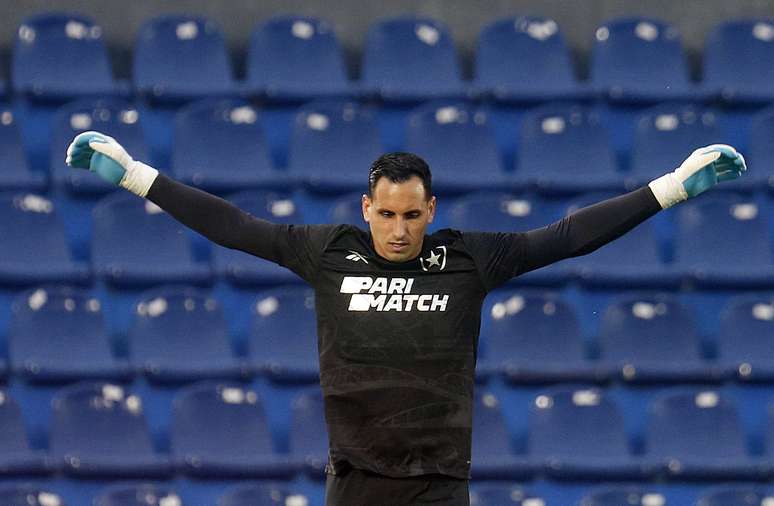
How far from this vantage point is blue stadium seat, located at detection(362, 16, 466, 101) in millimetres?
7570

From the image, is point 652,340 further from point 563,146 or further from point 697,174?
point 697,174

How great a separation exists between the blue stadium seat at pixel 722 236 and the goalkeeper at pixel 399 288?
3187mm

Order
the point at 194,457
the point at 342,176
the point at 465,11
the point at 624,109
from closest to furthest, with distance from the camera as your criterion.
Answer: the point at 194,457
the point at 342,176
the point at 624,109
the point at 465,11

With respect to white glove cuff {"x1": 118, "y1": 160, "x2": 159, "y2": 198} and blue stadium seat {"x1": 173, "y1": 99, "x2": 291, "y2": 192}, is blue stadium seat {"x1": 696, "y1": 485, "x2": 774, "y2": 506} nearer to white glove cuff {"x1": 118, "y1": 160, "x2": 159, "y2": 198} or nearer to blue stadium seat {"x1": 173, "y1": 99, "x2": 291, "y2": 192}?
blue stadium seat {"x1": 173, "y1": 99, "x2": 291, "y2": 192}

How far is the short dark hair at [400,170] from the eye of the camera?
12.6 ft

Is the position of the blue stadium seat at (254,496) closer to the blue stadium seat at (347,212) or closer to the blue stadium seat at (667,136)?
the blue stadium seat at (347,212)

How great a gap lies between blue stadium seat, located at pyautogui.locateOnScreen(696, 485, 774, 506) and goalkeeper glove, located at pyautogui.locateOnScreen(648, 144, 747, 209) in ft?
7.58

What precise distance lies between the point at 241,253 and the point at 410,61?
1.51 meters

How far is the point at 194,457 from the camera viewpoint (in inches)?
242

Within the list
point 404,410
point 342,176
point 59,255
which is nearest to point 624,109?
point 342,176

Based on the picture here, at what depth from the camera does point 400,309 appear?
12.7 feet

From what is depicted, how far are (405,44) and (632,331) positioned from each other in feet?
6.83

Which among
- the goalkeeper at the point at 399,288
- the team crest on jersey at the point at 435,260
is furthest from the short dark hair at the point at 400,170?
the team crest on jersey at the point at 435,260

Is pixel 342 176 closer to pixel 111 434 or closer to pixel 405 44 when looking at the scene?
pixel 405 44
